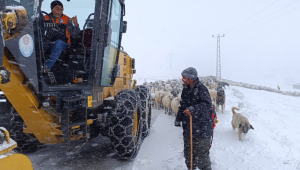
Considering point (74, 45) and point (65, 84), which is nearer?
point (65, 84)

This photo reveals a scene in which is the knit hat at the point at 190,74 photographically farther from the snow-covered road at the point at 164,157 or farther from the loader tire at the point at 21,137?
the loader tire at the point at 21,137

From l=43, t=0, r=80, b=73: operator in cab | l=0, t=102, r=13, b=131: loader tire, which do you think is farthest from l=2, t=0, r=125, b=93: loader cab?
l=0, t=102, r=13, b=131: loader tire

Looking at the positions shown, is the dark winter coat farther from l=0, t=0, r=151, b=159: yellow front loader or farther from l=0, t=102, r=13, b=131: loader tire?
l=0, t=102, r=13, b=131: loader tire

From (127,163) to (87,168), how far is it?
770 mm

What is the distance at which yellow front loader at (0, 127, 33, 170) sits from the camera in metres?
1.68

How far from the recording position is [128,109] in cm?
426

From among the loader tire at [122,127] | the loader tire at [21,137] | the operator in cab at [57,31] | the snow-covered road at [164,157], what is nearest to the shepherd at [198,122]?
the snow-covered road at [164,157]

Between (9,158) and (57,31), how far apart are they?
271 cm

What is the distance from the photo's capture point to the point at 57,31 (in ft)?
12.8

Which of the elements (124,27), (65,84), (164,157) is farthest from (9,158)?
(124,27)

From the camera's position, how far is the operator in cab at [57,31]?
148 inches

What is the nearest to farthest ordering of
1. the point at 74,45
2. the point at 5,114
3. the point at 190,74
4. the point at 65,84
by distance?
1. the point at 190,74
2. the point at 65,84
3. the point at 5,114
4. the point at 74,45

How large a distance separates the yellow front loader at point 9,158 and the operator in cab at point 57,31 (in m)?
2.06

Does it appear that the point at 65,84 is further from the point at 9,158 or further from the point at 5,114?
the point at 9,158
